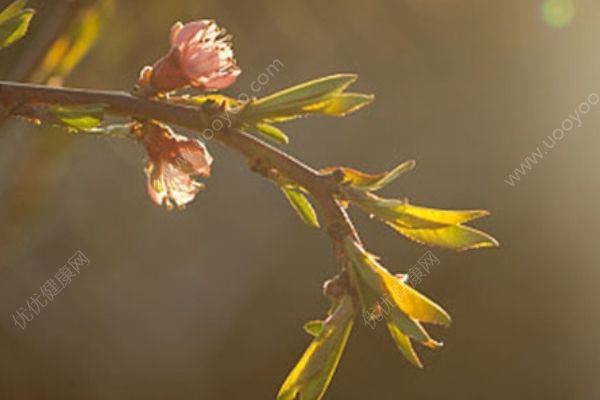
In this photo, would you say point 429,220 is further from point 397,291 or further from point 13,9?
point 13,9

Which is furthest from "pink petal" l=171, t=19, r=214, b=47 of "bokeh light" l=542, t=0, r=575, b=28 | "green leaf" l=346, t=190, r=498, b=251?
"bokeh light" l=542, t=0, r=575, b=28

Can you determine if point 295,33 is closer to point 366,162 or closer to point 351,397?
point 366,162

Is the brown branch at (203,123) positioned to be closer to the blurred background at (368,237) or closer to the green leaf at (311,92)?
the green leaf at (311,92)

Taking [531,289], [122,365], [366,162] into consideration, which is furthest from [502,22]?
[122,365]

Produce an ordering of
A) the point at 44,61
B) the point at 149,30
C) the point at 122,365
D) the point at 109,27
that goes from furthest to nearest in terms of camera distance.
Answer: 1. the point at 122,365
2. the point at 149,30
3. the point at 109,27
4. the point at 44,61

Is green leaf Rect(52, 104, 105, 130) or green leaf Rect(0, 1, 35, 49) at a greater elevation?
green leaf Rect(0, 1, 35, 49)

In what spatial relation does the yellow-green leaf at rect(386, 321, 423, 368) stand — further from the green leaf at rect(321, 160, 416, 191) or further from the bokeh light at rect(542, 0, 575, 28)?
the bokeh light at rect(542, 0, 575, 28)

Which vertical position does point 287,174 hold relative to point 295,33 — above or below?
below

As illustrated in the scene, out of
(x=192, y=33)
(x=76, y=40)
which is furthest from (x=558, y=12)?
(x=192, y=33)
